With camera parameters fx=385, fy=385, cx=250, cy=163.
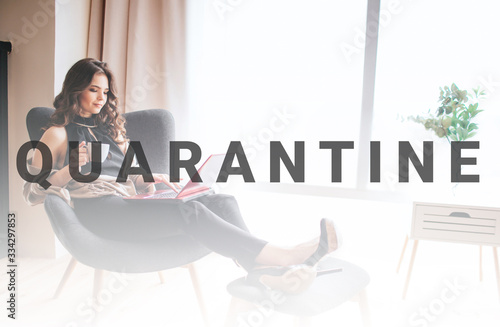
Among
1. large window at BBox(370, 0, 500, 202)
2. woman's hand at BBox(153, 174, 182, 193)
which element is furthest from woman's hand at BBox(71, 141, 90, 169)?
large window at BBox(370, 0, 500, 202)

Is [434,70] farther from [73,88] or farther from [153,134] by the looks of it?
[73,88]

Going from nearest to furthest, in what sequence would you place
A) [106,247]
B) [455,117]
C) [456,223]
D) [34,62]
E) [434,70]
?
[106,247]
[456,223]
[455,117]
[34,62]
[434,70]

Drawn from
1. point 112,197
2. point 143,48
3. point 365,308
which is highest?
point 143,48

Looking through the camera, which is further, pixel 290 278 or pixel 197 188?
pixel 197 188

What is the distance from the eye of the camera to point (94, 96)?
1492 millimetres

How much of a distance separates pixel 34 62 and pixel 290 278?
1.82 meters

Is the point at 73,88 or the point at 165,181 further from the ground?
the point at 73,88

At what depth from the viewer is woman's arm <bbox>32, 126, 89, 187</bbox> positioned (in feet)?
4.54

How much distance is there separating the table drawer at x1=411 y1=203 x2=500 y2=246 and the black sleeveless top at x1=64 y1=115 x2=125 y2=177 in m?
1.35

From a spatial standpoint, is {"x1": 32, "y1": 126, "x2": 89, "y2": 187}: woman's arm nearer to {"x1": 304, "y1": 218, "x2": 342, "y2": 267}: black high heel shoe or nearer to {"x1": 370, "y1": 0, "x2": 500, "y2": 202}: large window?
{"x1": 304, "y1": 218, "x2": 342, "y2": 267}: black high heel shoe

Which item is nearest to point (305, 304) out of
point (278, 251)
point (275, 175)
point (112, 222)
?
point (278, 251)

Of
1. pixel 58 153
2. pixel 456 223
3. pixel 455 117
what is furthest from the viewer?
pixel 455 117

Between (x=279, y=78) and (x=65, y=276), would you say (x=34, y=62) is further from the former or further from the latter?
(x=279, y=78)

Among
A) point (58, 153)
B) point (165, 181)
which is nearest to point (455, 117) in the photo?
point (165, 181)
